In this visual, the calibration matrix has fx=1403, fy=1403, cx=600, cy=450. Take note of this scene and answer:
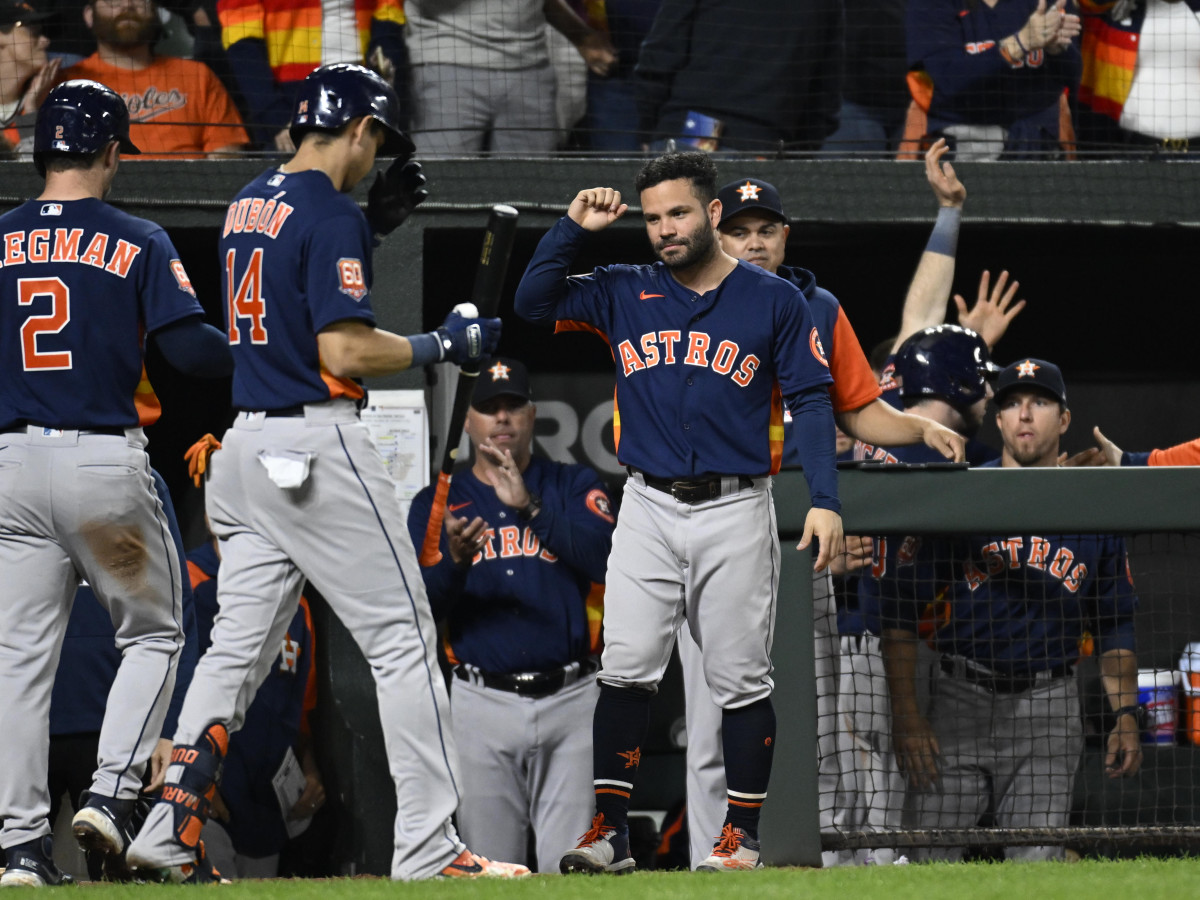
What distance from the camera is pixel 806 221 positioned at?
5566mm

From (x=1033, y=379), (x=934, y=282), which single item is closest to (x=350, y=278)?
(x=1033, y=379)

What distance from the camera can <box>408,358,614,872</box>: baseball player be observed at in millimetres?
4539

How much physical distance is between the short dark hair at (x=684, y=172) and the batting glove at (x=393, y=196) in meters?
0.62

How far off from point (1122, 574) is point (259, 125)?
3.52 meters

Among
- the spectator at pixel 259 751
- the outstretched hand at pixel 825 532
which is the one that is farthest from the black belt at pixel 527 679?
the outstretched hand at pixel 825 532

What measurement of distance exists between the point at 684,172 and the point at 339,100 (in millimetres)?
809

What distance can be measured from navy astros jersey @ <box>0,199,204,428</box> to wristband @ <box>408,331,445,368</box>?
558mm

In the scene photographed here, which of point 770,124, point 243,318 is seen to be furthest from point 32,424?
point 770,124

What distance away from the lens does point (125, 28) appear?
18.4 feet

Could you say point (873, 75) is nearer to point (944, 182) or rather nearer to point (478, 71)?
point (944, 182)

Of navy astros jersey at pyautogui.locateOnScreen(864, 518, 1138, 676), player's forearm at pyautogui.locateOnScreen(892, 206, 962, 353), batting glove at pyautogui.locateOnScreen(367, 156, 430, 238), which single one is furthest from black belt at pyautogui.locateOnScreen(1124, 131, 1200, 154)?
batting glove at pyautogui.locateOnScreen(367, 156, 430, 238)

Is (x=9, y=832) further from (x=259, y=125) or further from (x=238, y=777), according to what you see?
(x=259, y=125)

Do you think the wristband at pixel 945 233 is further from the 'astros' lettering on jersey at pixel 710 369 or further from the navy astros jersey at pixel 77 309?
the navy astros jersey at pixel 77 309

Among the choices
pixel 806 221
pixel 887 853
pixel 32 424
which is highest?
pixel 806 221
